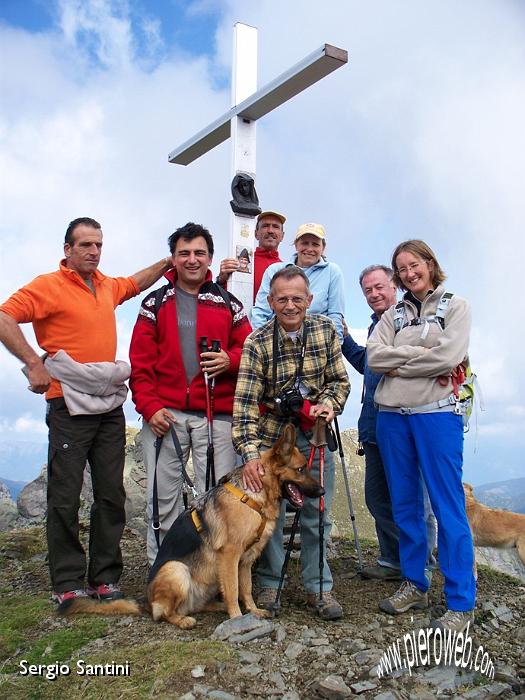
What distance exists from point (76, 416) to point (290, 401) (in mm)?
2252

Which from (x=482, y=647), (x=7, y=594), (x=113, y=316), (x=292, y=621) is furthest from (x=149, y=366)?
(x=482, y=647)

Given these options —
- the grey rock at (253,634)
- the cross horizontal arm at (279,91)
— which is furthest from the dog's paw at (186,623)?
the cross horizontal arm at (279,91)

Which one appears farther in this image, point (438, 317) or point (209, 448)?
point (209, 448)

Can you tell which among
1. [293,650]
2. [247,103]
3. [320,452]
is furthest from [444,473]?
[247,103]

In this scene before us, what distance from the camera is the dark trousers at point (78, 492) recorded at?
6.15 metres

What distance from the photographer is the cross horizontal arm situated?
6.73 m

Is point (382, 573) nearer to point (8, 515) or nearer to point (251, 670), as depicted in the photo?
point (251, 670)

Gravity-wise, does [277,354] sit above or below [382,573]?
above

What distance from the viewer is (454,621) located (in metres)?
5.10

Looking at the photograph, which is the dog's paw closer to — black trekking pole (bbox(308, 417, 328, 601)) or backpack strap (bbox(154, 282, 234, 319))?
black trekking pole (bbox(308, 417, 328, 601))

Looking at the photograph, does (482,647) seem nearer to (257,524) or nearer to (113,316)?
(257,524)

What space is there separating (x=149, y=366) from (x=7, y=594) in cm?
332

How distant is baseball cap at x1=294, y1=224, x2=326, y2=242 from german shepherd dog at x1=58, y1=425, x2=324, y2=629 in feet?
8.28

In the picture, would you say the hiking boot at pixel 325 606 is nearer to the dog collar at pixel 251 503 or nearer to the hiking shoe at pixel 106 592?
the dog collar at pixel 251 503
